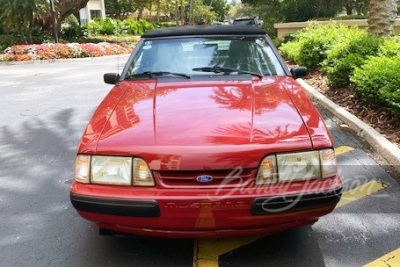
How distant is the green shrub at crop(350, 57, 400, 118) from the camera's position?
15.9 ft

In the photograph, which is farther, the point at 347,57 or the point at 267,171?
the point at 347,57

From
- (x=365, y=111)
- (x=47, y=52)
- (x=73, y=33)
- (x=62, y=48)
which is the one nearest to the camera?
(x=365, y=111)

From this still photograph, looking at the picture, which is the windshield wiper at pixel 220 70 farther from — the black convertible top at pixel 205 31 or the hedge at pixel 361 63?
the hedge at pixel 361 63

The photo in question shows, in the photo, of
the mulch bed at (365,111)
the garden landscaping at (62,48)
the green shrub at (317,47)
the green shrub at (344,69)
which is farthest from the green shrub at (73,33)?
the green shrub at (344,69)

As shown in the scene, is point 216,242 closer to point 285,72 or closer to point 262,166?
point 262,166

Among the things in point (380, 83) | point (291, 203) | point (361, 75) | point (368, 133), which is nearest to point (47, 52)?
point (361, 75)

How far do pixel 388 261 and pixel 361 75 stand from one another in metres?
3.83

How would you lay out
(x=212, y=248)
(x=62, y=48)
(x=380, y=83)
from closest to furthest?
(x=212, y=248)
(x=380, y=83)
(x=62, y=48)

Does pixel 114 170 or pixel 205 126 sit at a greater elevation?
pixel 205 126

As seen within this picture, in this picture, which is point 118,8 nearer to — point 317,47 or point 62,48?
point 62,48

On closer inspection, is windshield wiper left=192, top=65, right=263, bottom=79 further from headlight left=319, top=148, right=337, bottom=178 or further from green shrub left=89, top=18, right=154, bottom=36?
green shrub left=89, top=18, right=154, bottom=36

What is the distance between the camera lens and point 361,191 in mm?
3650

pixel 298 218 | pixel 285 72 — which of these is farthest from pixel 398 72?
pixel 298 218

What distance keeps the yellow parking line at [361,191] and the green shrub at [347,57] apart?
3345mm
